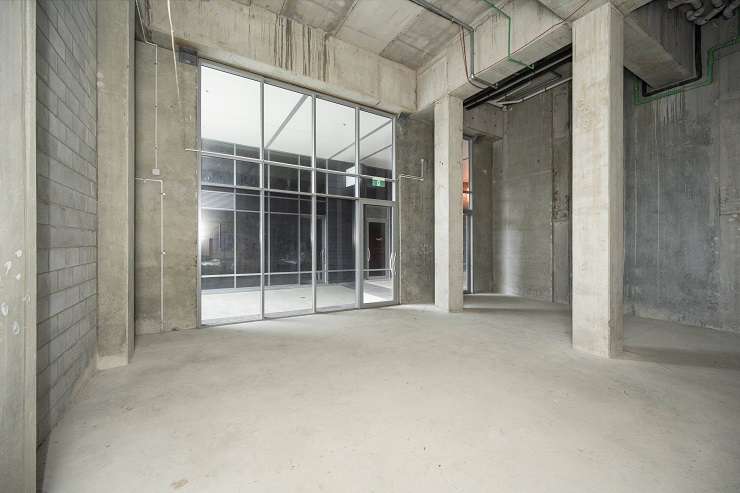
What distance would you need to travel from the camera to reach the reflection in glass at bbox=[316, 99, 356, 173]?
21.8 ft

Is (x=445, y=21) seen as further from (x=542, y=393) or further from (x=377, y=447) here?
(x=377, y=447)

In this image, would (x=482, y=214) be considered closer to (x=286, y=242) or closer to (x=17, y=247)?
(x=286, y=242)

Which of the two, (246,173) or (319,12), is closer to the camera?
(319,12)

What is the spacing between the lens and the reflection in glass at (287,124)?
6.22 metres

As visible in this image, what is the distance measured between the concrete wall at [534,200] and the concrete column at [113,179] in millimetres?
8078

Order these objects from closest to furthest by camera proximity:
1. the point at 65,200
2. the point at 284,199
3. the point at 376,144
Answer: the point at 65,200 < the point at 376,144 < the point at 284,199

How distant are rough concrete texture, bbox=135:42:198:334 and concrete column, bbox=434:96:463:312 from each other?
4428 mm

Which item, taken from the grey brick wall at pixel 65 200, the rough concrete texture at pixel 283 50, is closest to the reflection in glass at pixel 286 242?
the rough concrete texture at pixel 283 50

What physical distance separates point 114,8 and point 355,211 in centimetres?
439

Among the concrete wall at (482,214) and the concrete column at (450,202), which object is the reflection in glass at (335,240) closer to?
the concrete wall at (482,214)

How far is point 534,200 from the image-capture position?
7.91 m

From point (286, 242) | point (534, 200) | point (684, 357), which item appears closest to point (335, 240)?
point (286, 242)

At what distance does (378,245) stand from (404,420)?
5293 mm

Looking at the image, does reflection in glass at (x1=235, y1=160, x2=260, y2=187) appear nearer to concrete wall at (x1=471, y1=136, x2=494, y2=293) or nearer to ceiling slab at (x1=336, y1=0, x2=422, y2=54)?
ceiling slab at (x1=336, y1=0, x2=422, y2=54)
